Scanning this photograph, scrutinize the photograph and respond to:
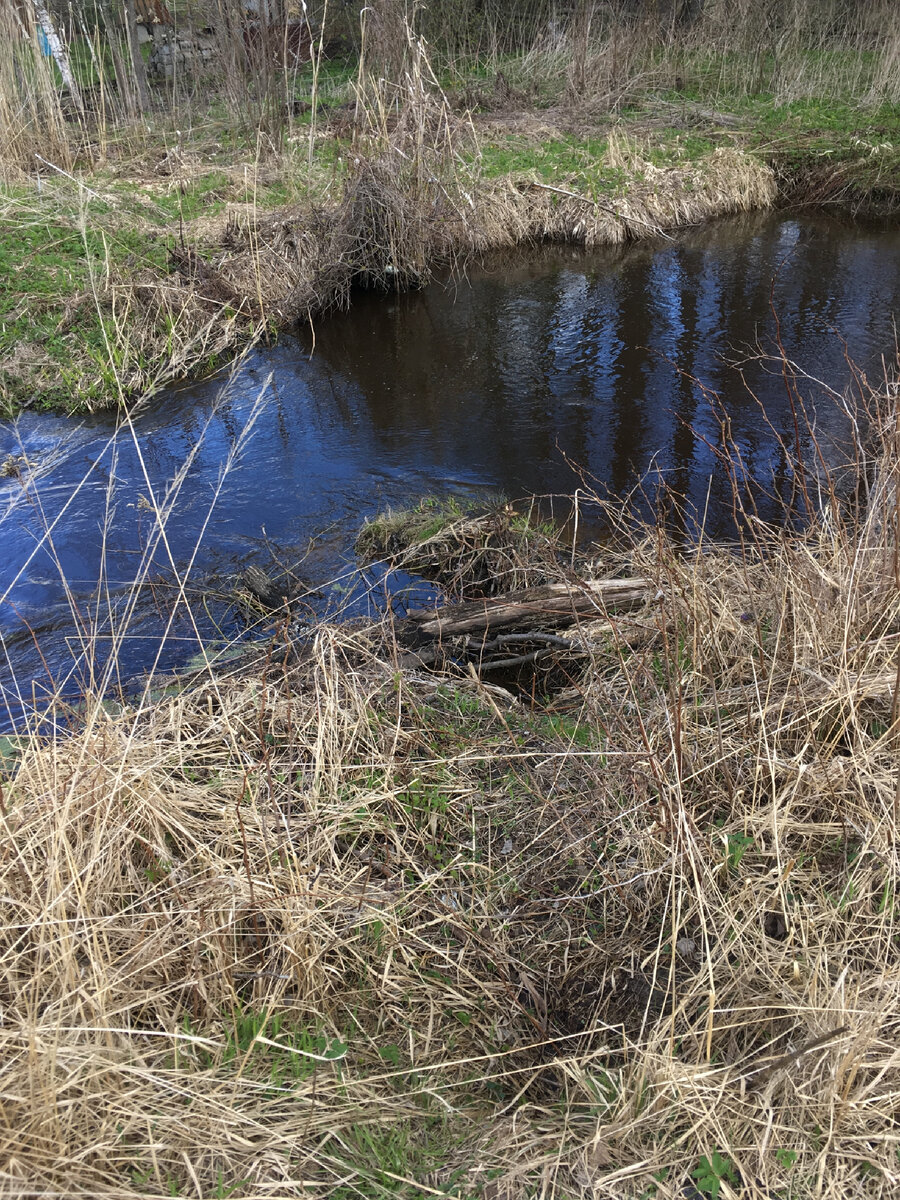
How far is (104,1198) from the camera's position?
1.41m

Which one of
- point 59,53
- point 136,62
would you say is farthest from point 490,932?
point 59,53

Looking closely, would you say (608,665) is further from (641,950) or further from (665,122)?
(665,122)

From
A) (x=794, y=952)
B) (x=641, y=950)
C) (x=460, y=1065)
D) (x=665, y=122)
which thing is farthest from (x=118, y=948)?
(x=665, y=122)

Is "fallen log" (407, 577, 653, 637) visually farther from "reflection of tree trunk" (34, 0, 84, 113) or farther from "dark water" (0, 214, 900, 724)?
"reflection of tree trunk" (34, 0, 84, 113)

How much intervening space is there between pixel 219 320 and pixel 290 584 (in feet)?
12.5

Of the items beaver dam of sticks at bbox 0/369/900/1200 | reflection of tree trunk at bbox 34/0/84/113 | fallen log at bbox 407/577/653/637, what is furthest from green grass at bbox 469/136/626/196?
beaver dam of sticks at bbox 0/369/900/1200

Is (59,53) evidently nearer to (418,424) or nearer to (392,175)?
(392,175)

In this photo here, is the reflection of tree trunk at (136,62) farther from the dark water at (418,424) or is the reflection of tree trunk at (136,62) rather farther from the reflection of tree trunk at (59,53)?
the dark water at (418,424)

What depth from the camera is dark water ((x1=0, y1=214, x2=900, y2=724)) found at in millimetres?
4410

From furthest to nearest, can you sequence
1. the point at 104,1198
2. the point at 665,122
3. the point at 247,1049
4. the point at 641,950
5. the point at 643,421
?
the point at 665,122 < the point at 643,421 < the point at 641,950 < the point at 247,1049 < the point at 104,1198

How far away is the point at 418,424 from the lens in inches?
240

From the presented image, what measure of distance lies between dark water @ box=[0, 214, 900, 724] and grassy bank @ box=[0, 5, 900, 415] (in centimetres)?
48

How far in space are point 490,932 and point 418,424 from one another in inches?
180

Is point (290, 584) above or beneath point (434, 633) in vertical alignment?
beneath
